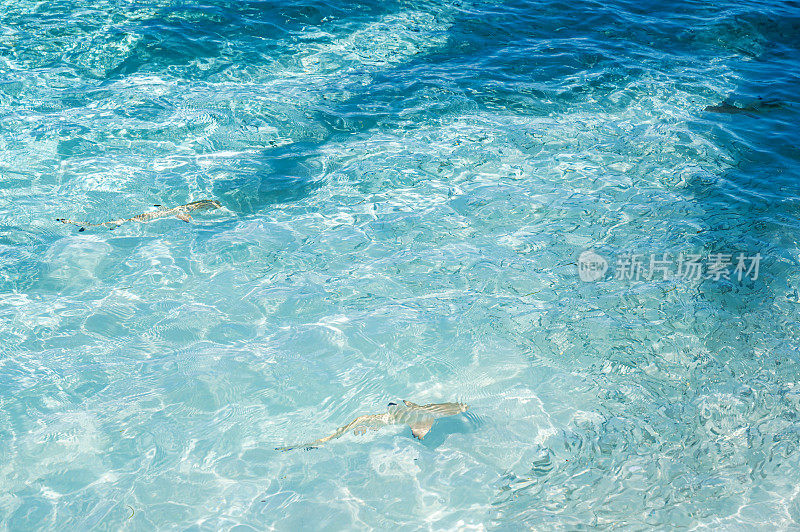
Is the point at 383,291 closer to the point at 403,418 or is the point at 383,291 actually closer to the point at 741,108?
the point at 403,418

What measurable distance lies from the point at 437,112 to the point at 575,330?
5.31m

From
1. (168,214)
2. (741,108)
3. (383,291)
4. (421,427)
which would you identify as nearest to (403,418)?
(421,427)

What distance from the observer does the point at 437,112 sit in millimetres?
10219

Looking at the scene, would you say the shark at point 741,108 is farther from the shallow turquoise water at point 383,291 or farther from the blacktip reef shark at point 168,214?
the blacktip reef shark at point 168,214

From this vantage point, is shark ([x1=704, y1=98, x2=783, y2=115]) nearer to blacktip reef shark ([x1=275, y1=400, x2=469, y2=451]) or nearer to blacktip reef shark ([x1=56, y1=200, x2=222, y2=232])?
blacktip reef shark ([x1=275, y1=400, x2=469, y2=451])

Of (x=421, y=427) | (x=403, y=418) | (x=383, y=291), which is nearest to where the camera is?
(x=421, y=427)

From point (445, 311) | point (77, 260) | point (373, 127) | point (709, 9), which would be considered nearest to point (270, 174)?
point (373, 127)

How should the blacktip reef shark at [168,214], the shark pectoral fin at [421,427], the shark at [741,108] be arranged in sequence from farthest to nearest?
the shark at [741,108]
the blacktip reef shark at [168,214]
the shark pectoral fin at [421,427]

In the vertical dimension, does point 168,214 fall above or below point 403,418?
above

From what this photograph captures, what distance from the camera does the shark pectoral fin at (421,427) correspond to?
5055mm

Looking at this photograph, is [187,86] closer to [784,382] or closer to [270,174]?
[270,174]

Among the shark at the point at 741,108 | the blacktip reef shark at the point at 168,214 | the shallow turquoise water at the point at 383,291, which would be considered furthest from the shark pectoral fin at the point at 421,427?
the shark at the point at 741,108

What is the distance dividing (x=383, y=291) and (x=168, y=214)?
302 centimetres

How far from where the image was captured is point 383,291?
6.65m
